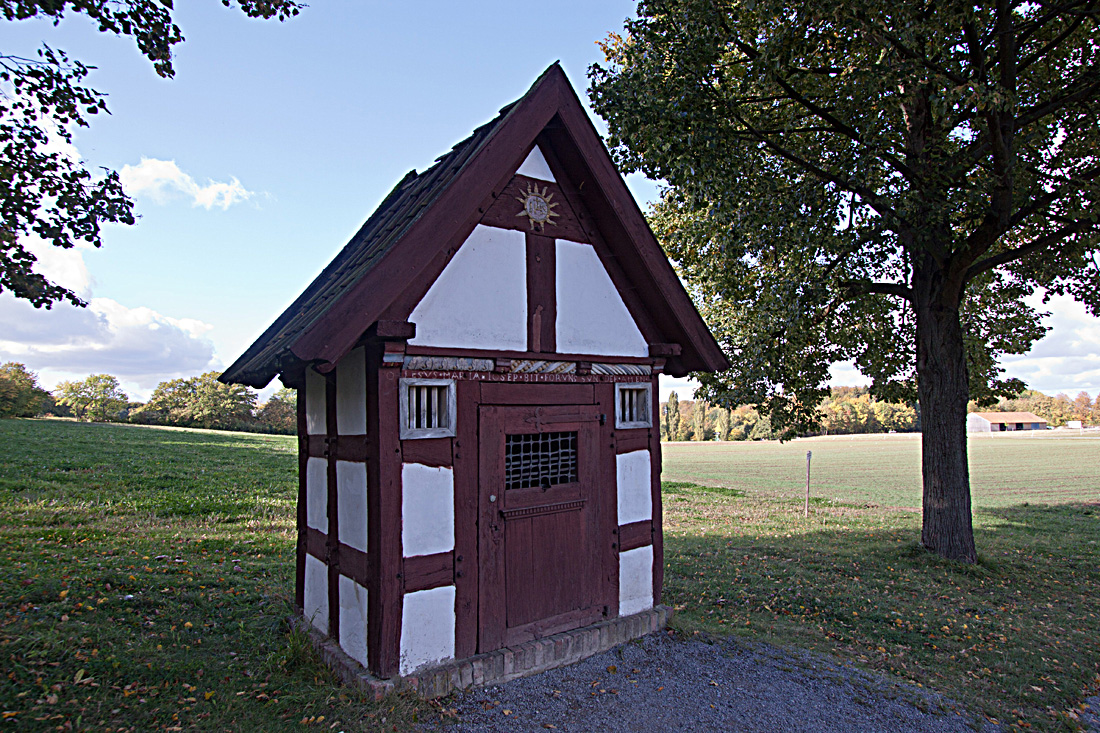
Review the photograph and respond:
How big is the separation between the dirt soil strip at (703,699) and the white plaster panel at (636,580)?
456 millimetres

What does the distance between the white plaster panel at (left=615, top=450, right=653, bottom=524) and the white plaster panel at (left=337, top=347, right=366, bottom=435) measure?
292cm

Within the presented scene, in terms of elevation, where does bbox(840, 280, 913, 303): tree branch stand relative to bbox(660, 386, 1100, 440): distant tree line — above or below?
above

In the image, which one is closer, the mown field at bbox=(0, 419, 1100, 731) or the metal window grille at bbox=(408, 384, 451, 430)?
the mown field at bbox=(0, 419, 1100, 731)

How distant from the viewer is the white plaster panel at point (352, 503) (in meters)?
5.47

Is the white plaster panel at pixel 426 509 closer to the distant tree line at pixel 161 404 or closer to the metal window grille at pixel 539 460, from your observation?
the metal window grille at pixel 539 460

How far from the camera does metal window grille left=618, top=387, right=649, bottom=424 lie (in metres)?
7.20

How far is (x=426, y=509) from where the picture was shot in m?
5.41

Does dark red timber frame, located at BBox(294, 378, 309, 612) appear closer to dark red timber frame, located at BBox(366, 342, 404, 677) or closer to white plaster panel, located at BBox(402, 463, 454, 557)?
dark red timber frame, located at BBox(366, 342, 404, 677)

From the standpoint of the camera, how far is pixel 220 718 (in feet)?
15.4

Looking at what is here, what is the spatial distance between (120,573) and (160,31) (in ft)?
21.2

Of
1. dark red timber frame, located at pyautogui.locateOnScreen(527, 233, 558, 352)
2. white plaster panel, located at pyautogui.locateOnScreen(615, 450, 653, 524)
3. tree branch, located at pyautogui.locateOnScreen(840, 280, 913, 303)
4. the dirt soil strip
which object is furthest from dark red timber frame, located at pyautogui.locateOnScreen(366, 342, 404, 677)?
tree branch, located at pyautogui.locateOnScreen(840, 280, 913, 303)

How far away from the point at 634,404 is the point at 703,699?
3172 millimetres

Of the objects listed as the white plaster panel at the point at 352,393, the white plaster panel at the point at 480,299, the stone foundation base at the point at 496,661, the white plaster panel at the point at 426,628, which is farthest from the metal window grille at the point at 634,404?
the white plaster panel at the point at 352,393

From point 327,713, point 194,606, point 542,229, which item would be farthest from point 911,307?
point 194,606
